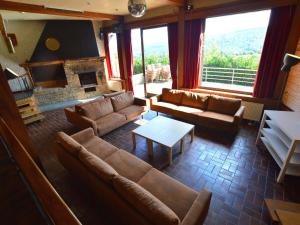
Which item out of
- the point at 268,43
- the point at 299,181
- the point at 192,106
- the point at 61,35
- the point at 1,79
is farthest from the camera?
the point at 61,35

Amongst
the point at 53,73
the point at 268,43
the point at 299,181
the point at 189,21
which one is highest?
the point at 189,21

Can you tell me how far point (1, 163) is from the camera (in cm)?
131

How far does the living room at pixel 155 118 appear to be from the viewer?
4.62ft

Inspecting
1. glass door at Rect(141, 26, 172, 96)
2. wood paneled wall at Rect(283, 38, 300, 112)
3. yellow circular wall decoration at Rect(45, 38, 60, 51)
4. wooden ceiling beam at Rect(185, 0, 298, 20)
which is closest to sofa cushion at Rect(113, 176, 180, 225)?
wood paneled wall at Rect(283, 38, 300, 112)

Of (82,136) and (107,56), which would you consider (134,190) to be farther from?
(107,56)

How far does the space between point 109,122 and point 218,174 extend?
7.68 ft

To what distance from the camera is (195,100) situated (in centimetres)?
405

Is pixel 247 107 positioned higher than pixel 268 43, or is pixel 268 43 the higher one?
pixel 268 43

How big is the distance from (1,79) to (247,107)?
4377mm

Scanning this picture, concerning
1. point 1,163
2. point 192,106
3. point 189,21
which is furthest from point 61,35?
point 1,163

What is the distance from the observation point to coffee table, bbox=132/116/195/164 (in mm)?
2632

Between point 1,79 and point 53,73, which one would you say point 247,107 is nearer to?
point 1,79

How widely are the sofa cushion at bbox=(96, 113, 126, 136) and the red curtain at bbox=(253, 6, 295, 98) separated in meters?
3.20

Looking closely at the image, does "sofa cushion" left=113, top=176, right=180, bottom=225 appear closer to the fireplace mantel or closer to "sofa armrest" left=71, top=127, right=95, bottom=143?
"sofa armrest" left=71, top=127, right=95, bottom=143
